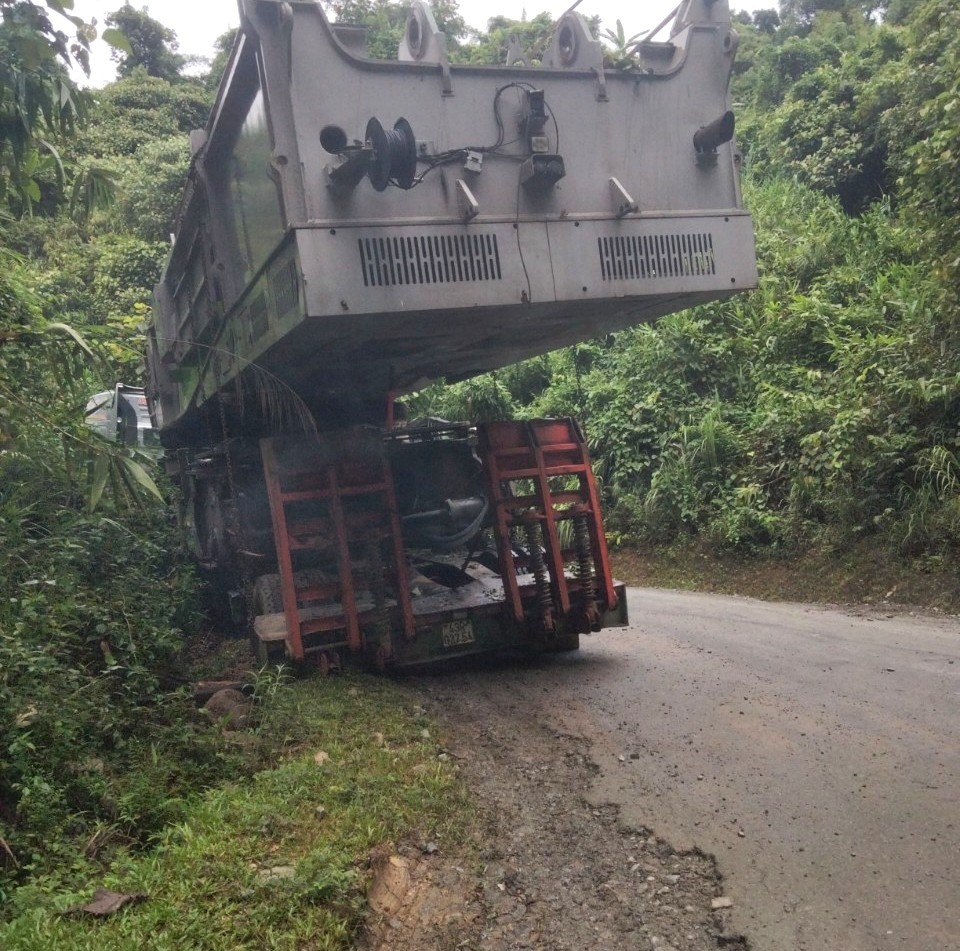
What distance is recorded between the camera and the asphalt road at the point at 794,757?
3.42 meters

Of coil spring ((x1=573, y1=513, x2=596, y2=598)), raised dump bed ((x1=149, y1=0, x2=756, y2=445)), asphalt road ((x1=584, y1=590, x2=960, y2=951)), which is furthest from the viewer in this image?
coil spring ((x1=573, y1=513, x2=596, y2=598))

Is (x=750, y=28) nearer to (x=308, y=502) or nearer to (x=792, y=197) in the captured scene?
(x=792, y=197)

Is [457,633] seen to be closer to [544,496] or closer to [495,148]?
[544,496]

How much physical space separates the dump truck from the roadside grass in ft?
5.13

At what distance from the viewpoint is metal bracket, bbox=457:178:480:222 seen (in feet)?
15.8

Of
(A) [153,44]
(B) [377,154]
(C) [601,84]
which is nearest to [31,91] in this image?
(B) [377,154]

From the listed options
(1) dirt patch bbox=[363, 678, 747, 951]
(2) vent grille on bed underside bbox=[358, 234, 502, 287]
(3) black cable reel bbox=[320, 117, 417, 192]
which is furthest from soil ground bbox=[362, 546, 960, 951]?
(3) black cable reel bbox=[320, 117, 417, 192]

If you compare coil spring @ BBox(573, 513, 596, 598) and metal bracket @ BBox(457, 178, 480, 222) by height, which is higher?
metal bracket @ BBox(457, 178, 480, 222)

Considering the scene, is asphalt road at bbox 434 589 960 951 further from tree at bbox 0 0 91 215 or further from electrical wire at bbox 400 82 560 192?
tree at bbox 0 0 91 215

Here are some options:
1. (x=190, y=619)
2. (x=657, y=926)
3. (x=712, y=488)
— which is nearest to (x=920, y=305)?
(x=712, y=488)

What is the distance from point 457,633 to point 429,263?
3.04m

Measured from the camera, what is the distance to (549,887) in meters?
3.77

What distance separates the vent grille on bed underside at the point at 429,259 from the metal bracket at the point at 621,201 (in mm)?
710

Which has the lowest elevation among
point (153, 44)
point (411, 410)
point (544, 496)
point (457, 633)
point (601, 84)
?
point (457, 633)
